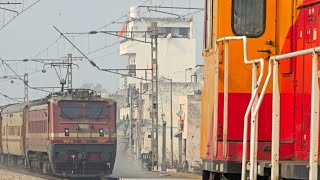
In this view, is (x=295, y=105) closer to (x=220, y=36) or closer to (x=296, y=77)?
(x=296, y=77)

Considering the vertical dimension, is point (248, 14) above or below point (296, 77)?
above

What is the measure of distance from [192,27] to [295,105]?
402 ft

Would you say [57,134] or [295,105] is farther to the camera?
[57,134]

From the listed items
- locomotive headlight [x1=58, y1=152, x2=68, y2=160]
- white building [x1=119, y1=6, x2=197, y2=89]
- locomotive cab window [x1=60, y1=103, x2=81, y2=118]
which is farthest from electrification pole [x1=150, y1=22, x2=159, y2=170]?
white building [x1=119, y1=6, x2=197, y2=89]

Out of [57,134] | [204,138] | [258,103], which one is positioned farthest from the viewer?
[57,134]

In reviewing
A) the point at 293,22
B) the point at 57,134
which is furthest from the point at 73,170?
the point at 293,22

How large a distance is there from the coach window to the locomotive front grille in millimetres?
21620

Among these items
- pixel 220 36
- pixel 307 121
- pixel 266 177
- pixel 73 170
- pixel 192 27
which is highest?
pixel 192 27

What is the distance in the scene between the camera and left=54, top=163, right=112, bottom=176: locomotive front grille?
101ft

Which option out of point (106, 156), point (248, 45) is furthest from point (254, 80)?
point (106, 156)

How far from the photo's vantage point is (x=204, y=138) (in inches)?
440

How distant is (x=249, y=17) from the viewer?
387 inches

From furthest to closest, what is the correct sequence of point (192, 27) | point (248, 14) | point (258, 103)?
point (192, 27) < point (248, 14) < point (258, 103)

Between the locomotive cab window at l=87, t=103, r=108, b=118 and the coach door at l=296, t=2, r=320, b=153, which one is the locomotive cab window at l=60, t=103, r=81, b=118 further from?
the coach door at l=296, t=2, r=320, b=153
